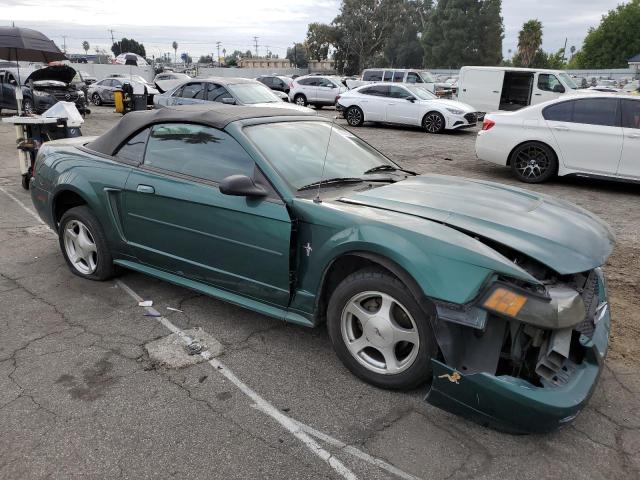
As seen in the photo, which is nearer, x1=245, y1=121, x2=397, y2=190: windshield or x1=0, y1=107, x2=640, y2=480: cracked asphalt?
x1=0, y1=107, x2=640, y2=480: cracked asphalt

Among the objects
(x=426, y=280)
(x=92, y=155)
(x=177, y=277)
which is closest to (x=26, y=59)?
(x=92, y=155)

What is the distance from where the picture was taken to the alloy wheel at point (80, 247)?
441cm

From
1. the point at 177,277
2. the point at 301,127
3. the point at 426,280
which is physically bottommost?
the point at 177,277

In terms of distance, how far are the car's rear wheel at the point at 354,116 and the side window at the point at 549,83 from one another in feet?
21.4

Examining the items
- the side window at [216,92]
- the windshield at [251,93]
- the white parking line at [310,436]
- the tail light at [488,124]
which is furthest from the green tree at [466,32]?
the white parking line at [310,436]

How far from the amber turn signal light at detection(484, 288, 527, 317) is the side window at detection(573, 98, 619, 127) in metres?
6.97

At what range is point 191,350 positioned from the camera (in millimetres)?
3434

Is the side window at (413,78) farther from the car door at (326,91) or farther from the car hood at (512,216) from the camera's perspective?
the car hood at (512,216)

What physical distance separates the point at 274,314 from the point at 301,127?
152 cm

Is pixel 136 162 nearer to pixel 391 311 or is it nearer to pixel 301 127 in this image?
pixel 301 127

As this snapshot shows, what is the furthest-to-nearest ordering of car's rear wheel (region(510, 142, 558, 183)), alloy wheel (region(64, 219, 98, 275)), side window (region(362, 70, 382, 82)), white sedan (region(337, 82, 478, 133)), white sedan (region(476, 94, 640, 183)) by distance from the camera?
side window (region(362, 70, 382, 82)) → white sedan (region(337, 82, 478, 133)) → car's rear wheel (region(510, 142, 558, 183)) → white sedan (region(476, 94, 640, 183)) → alloy wheel (region(64, 219, 98, 275))

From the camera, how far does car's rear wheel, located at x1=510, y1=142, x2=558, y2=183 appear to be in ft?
28.3

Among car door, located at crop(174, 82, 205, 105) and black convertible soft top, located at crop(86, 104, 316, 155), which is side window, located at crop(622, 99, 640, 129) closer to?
black convertible soft top, located at crop(86, 104, 316, 155)

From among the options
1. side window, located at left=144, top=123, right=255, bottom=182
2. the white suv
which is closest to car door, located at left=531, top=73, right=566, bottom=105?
the white suv
